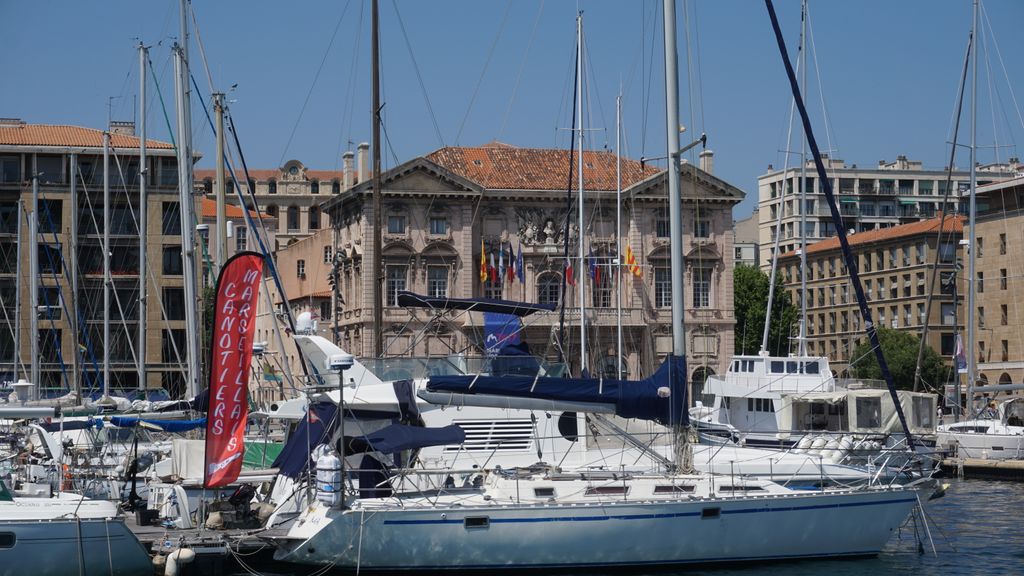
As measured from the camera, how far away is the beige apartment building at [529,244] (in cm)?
7075

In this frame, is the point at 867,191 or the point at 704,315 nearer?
the point at 704,315

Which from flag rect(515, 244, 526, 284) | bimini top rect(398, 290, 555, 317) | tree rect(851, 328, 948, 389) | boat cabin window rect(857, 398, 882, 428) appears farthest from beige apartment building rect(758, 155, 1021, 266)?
bimini top rect(398, 290, 555, 317)

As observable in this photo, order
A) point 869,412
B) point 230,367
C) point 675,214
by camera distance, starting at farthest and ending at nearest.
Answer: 1. point 869,412
2. point 675,214
3. point 230,367

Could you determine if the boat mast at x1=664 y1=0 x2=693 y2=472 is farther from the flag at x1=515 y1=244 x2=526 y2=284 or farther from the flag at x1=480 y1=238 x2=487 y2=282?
the flag at x1=480 y1=238 x2=487 y2=282

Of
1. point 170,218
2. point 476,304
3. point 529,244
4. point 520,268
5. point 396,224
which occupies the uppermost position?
point 170,218

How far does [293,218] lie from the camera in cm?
12719

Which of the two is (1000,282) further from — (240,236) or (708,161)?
(240,236)

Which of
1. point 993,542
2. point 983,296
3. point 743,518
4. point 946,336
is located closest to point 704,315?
point 983,296

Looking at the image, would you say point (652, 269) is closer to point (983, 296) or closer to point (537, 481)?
point (983, 296)

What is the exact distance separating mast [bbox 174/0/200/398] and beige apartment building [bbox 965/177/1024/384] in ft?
176

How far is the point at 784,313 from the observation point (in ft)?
291

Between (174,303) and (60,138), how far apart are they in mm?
11213

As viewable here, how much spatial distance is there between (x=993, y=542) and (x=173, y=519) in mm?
15194

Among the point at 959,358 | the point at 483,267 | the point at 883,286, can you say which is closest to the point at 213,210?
the point at 483,267
